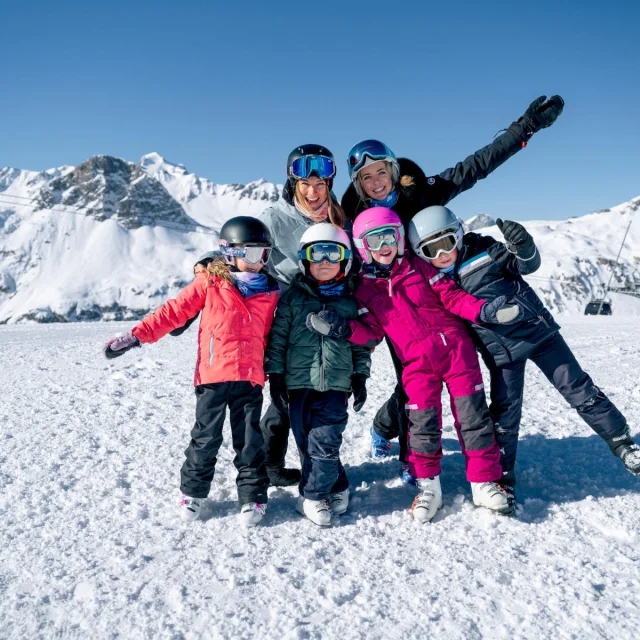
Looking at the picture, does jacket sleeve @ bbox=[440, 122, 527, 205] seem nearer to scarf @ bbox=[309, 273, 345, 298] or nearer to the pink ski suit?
the pink ski suit

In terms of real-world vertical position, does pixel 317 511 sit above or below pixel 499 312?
below

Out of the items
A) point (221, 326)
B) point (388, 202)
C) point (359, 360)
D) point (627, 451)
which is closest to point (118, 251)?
point (388, 202)

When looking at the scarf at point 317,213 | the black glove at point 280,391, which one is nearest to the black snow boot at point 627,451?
the black glove at point 280,391

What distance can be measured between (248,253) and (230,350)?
0.63m

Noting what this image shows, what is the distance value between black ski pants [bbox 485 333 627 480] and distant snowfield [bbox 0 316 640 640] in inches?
14.0

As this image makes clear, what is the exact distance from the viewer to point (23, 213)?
171625mm

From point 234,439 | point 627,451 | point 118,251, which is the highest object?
point 118,251

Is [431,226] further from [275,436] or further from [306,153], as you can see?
[275,436]

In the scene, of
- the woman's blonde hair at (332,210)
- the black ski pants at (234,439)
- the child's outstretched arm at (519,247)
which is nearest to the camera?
the black ski pants at (234,439)

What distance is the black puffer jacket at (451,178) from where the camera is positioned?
11.7 ft

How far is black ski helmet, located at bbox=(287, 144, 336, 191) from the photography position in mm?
3420

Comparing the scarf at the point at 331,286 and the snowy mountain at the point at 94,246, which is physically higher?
the snowy mountain at the point at 94,246

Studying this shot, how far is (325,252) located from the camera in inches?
122

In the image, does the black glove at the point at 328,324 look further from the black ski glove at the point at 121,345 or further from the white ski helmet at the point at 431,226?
the black ski glove at the point at 121,345
